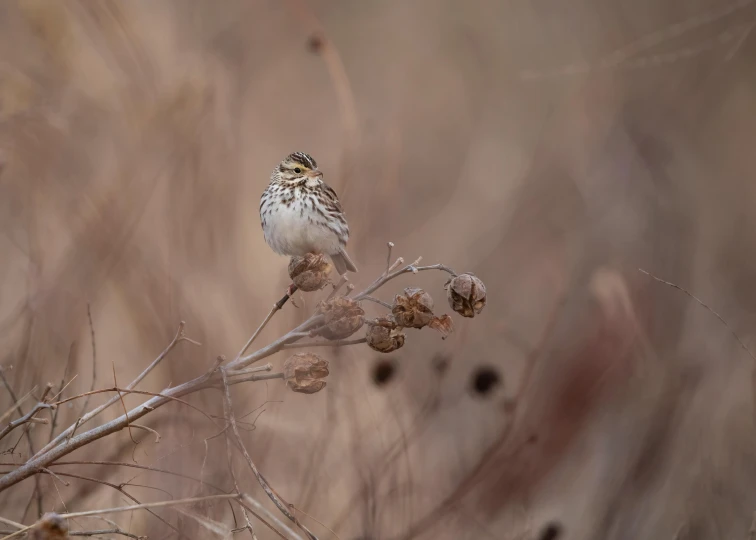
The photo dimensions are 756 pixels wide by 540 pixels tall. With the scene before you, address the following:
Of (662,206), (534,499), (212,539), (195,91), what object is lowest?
(212,539)

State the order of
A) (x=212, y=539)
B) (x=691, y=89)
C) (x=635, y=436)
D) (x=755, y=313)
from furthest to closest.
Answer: (x=691, y=89) → (x=755, y=313) → (x=635, y=436) → (x=212, y=539)

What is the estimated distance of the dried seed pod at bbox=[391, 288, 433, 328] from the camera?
1.40 metres

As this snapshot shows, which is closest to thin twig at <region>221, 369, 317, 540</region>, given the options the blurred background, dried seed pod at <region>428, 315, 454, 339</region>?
the blurred background

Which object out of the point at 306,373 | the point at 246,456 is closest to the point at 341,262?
the point at 306,373

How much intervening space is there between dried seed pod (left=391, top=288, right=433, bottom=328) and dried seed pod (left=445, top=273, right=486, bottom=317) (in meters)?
0.09

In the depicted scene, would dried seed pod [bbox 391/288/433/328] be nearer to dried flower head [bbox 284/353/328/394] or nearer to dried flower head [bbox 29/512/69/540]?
dried flower head [bbox 284/353/328/394]

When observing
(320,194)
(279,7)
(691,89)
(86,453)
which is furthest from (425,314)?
(279,7)

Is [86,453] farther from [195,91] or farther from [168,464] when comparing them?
[195,91]

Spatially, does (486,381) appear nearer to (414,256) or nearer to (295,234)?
(295,234)

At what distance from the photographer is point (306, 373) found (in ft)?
4.35

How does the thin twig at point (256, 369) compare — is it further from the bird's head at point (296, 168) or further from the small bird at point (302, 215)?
the bird's head at point (296, 168)

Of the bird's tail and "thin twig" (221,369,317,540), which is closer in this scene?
"thin twig" (221,369,317,540)

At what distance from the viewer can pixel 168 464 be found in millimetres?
2424

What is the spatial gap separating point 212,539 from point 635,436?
1563 millimetres
